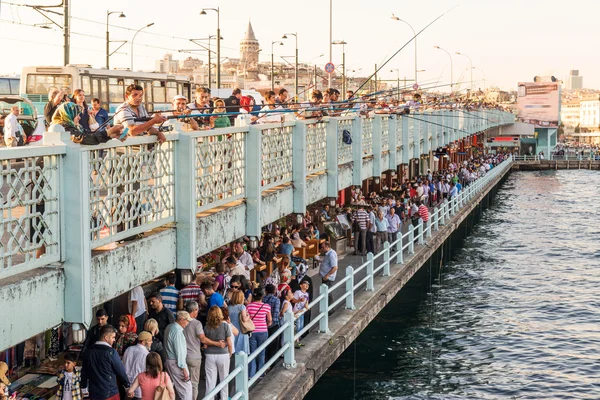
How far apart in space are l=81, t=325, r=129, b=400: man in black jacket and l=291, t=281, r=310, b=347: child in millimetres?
4952

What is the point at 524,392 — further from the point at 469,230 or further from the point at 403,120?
the point at 469,230

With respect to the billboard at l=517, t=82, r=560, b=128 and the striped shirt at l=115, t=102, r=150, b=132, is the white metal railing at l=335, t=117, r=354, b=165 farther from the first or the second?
the billboard at l=517, t=82, r=560, b=128

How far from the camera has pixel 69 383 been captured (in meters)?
9.47

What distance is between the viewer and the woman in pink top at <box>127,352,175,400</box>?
9.18 meters

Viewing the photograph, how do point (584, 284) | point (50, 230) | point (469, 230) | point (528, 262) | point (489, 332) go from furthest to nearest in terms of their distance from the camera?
point (469, 230) < point (528, 262) < point (584, 284) < point (489, 332) < point (50, 230)

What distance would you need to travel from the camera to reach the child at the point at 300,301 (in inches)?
553

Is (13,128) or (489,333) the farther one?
(489,333)

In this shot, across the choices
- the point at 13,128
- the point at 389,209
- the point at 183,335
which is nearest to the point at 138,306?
the point at 183,335

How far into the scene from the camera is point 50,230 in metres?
8.07

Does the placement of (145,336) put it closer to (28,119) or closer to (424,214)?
(28,119)

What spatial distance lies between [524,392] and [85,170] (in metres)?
13.8

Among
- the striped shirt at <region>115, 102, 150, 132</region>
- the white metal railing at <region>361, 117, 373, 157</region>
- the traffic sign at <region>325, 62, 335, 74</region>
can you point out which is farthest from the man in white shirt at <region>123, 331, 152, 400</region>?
the traffic sign at <region>325, 62, 335, 74</region>

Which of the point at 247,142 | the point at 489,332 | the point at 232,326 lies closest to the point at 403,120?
the point at 489,332

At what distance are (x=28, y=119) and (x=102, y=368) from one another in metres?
12.3
